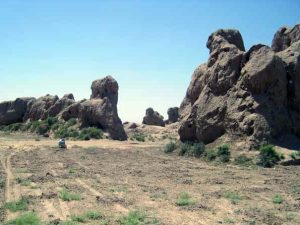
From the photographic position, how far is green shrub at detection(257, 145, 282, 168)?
78.1ft

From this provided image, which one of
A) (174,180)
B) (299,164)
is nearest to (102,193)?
(174,180)

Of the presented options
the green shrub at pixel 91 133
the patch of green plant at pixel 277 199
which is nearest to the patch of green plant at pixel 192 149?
the patch of green plant at pixel 277 199

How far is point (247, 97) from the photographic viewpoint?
28.4 metres

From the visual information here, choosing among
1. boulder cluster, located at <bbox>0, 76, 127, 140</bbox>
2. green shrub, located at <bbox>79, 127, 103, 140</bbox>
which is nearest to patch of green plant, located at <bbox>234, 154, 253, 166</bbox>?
green shrub, located at <bbox>79, 127, 103, 140</bbox>

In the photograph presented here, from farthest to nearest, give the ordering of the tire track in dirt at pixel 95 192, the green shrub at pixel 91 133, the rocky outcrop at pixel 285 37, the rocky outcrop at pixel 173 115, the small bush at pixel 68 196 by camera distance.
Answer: the rocky outcrop at pixel 173 115 < the green shrub at pixel 91 133 < the rocky outcrop at pixel 285 37 < the small bush at pixel 68 196 < the tire track in dirt at pixel 95 192

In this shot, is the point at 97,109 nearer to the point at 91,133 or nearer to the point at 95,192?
the point at 91,133

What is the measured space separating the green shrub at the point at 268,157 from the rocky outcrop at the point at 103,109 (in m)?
25.6

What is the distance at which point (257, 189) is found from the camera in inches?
648

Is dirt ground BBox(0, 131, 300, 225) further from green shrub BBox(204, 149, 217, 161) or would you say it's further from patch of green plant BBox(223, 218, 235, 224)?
green shrub BBox(204, 149, 217, 161)

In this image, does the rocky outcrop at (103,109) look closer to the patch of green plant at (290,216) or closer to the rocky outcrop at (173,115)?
the patch of green plant at (290,216)

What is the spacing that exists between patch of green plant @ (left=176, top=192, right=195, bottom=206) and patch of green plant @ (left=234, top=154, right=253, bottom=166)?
33.7ft

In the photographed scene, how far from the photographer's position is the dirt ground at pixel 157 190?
11945 millimetres

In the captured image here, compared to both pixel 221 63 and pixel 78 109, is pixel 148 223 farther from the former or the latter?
pixel 78 109

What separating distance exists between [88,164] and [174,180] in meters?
7.45
